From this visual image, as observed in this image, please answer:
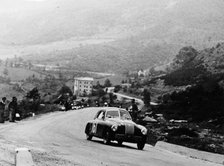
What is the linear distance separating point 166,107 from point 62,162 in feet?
345

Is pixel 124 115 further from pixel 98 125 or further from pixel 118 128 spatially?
pixel 118 128

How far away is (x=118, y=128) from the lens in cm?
2142

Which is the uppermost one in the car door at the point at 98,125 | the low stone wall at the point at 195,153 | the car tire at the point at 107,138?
the car door at the point at 98,125

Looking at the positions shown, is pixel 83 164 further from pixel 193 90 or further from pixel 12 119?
pixel 193 90

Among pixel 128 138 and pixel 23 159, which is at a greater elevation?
pixel 23 159

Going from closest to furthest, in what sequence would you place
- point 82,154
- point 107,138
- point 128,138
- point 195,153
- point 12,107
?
point 82,154 → point 128,138 → point 107,138 → point 195,153 → point 12,107

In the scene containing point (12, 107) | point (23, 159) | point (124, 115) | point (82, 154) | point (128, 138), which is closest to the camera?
point (23, 159)

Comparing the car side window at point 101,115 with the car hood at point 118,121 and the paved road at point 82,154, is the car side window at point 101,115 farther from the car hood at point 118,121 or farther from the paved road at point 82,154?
the paved road at point 82,154

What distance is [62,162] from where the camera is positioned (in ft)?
39.8

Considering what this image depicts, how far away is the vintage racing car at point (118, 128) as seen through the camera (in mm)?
21453

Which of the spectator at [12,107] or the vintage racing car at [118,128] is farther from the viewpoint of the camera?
the spectator at [12,107]

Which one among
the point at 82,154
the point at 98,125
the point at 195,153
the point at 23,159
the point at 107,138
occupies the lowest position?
the point at 195,153

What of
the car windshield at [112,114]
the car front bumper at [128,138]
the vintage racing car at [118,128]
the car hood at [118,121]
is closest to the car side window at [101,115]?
the vintage racing car at [118,128]

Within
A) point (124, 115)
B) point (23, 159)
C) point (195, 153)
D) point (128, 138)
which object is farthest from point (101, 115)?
point (23, 159)
